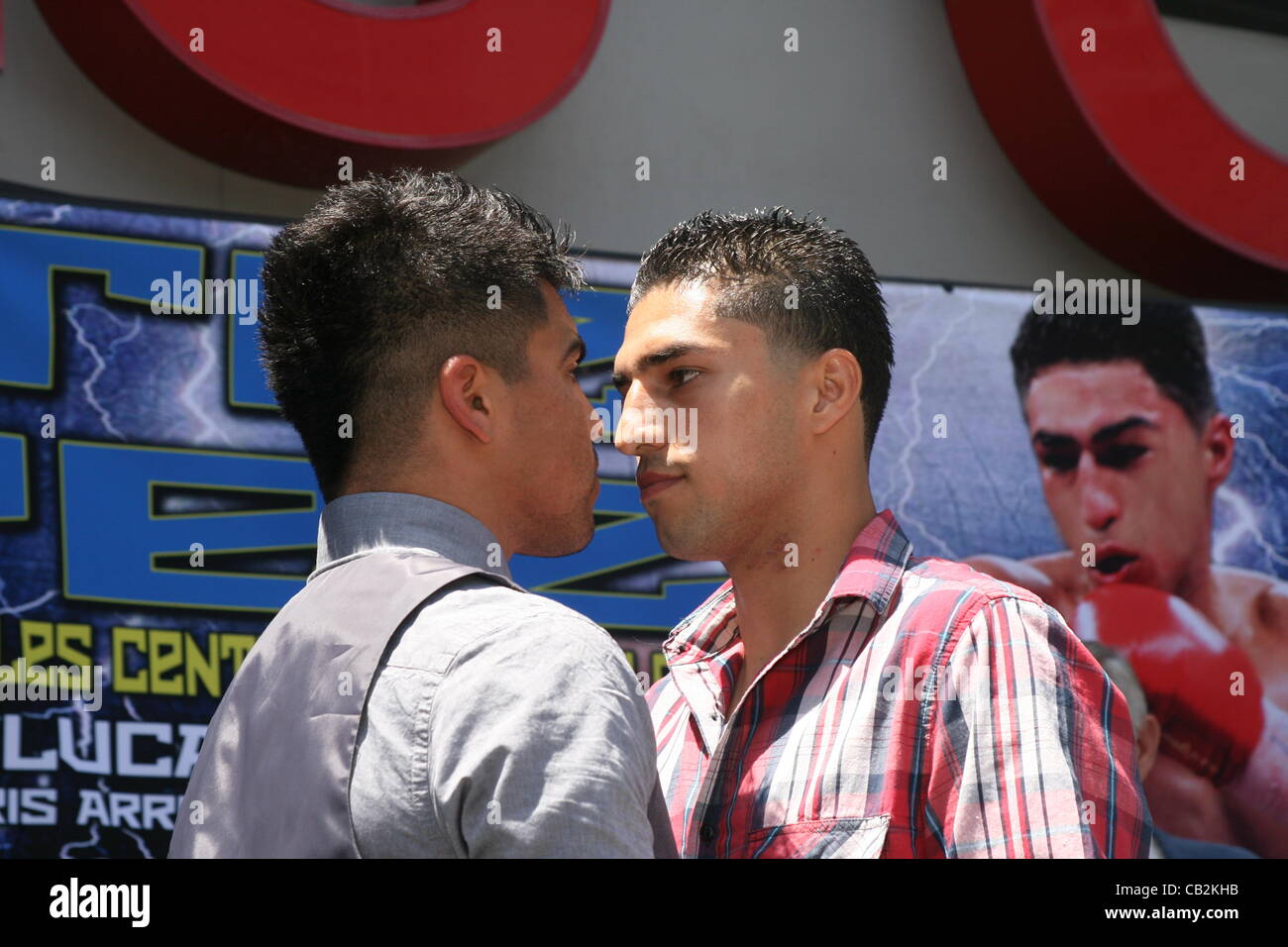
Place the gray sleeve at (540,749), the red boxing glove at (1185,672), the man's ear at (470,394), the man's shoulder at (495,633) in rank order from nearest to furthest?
1. the gray sleeve at (540,749)
2. the man's shoulder at (495,633)
3. the man's ear at (470,394)
4. the red boxing glove at (1185,672)

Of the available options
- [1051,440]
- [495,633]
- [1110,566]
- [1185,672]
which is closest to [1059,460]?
[1051,440]

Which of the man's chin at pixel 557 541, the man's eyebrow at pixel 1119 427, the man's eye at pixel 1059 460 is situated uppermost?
the man's eyebrow at pixel 1119 427

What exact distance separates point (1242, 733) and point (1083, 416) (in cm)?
114

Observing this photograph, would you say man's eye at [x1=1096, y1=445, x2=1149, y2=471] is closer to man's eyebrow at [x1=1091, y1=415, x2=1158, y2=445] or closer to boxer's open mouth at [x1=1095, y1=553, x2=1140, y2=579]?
man's eyebrow at [x1=1091, y1=415, x2=1158, y2=445]

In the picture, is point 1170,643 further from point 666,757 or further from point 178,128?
point 178,128

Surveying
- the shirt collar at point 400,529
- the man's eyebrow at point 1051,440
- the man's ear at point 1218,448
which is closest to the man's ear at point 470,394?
the shirt collar at point 400,529

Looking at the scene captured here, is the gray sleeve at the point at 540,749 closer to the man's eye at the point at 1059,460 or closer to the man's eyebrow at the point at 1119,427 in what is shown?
the man's eye at the point at 1059,460

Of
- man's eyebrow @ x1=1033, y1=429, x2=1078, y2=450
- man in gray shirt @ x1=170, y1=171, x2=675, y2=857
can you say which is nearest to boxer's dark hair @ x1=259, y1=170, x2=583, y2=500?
man in gray shirt @ x1=170, y1=171, x2=675, y2=857

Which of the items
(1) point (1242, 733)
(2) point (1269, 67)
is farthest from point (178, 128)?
(2) point (1269, 67)

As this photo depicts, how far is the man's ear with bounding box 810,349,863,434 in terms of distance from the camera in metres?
2.37

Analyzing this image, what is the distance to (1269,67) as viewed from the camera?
225 inches

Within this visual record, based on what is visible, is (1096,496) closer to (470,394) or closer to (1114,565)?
(1114,565)

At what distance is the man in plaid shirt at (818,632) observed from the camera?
1844 mm

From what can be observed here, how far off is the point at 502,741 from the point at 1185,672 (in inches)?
148
